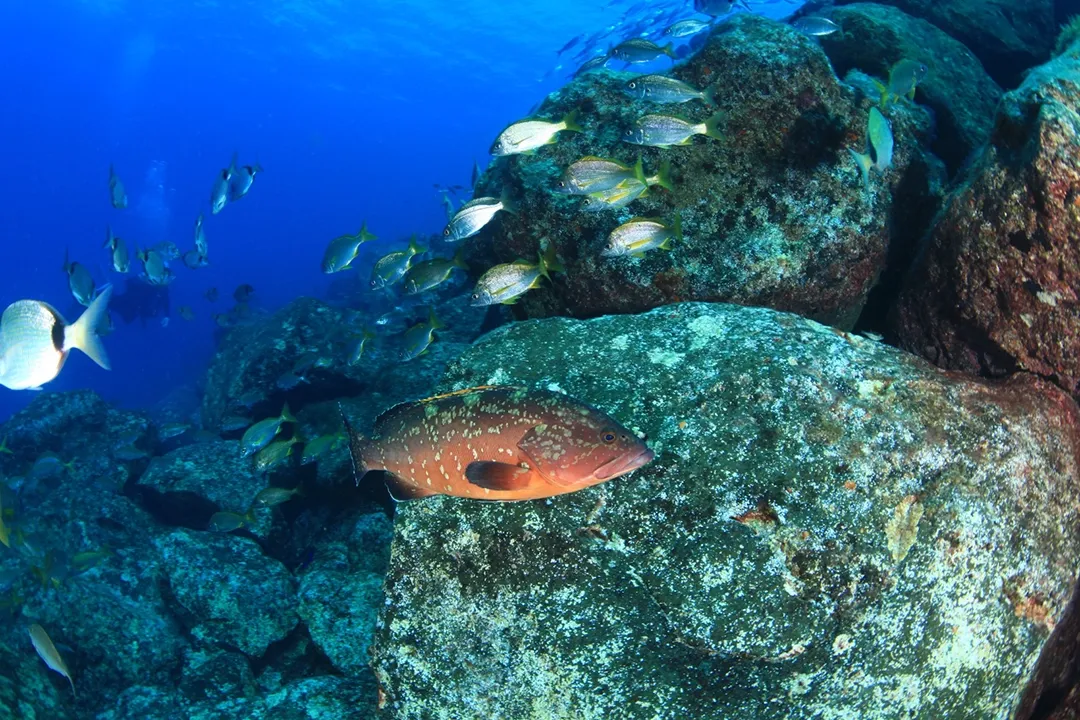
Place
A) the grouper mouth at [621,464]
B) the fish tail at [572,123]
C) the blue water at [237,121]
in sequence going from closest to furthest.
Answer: the grouper mouth at [621,464]
the fish tail at [572,123]
the blue water at [237,121]

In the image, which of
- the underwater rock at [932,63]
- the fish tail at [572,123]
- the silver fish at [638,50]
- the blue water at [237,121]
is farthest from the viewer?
the blue water at [237,121]

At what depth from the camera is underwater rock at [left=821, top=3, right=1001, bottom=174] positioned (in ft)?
18.1

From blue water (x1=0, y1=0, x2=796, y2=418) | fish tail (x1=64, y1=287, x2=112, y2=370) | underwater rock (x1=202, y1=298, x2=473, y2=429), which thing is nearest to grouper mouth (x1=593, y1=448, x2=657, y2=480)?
fish tail (x1=64, y1=287, x2=112, y2=370)

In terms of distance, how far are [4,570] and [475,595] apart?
8.08 m

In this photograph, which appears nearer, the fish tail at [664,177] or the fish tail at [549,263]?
the fish tail at [664,177]

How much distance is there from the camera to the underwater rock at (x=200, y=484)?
803cm

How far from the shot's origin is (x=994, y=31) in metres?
7.88

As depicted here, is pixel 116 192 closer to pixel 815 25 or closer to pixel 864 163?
pixel 815 25

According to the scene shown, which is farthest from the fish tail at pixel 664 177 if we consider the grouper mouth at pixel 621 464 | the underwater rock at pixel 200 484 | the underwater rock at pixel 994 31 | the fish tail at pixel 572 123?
the underwater rock at pixel 994 31

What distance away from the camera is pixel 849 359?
3088mm

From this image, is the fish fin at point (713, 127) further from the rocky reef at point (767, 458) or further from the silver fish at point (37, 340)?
the silver fish at point (37, 340)

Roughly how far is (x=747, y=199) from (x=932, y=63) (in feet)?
12.9

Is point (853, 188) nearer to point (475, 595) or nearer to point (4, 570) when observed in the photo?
point (475, 595)

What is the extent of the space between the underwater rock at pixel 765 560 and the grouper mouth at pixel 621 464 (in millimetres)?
767
